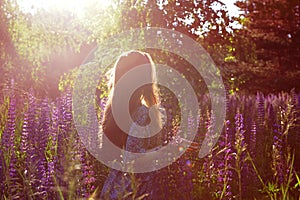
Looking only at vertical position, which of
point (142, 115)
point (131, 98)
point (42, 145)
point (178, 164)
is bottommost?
point (178, 164)

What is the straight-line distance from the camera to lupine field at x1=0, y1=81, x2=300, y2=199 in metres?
2.80

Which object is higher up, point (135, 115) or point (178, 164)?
point (135, 115)

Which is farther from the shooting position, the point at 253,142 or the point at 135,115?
the point at 253,142

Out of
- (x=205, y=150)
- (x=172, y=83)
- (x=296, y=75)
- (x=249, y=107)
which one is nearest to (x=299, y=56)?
(x=296, y=75)

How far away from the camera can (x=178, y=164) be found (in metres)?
3.53

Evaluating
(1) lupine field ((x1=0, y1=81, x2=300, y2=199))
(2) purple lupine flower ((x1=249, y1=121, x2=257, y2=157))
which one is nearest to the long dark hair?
(1) lupine field ((x1=0, y1=81, x2=300, y2=199))

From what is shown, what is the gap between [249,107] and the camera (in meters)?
8.55

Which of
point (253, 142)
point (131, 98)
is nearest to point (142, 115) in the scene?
point (131, 98)

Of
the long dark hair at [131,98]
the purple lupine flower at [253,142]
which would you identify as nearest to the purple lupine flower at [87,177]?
the long dark hair at [131,98]

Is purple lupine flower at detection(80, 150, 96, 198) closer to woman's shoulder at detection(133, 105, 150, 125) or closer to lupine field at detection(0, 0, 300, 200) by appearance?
lupine field at detection(0, 0, 300, 200)

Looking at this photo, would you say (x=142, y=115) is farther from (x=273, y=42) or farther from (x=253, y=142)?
(x=273, y=42)

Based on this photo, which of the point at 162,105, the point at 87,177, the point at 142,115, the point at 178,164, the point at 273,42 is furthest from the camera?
the point at 273,42

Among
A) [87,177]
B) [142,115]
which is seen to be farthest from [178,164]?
[87,177]

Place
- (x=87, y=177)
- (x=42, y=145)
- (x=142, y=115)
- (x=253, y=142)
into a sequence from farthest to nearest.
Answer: (x=253, y=142) < (x=42, y=145) < (x=142, y=115) < (x=87, y=177)
